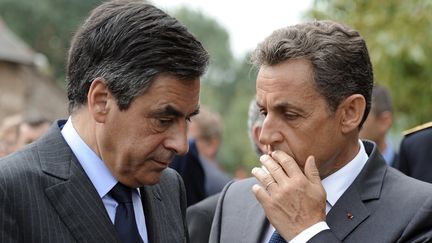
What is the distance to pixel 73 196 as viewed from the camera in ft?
11.3

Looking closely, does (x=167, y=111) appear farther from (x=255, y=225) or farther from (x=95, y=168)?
(x=255, y=225)

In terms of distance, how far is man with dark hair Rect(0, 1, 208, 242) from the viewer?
3396 mm

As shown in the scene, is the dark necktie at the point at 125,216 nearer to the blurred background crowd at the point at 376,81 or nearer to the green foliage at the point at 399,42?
the blurred background crowd at the point at 376,81

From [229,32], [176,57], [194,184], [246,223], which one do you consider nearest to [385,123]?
[194,184]

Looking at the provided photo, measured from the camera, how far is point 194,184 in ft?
21.7

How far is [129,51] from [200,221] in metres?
1.84

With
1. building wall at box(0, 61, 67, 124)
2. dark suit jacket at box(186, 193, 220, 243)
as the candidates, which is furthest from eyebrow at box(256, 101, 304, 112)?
building wall at box(0, 61, 67, 124)

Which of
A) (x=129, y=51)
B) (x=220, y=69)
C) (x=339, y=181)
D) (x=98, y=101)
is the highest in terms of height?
(x=220, y=69)

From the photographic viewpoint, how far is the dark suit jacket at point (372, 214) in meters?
3.72

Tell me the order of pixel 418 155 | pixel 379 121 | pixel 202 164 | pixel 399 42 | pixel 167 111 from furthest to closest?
pixel 399 42 < pixel 379 121 < pixel 202 164 < pixel 418 155 < pixel 167 111

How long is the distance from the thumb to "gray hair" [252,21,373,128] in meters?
0.30

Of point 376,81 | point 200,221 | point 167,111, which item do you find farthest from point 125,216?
point 376,81

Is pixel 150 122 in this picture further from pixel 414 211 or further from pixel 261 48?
pixel 414 211

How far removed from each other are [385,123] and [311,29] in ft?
12.5
